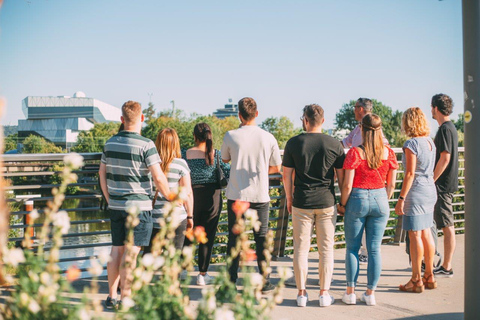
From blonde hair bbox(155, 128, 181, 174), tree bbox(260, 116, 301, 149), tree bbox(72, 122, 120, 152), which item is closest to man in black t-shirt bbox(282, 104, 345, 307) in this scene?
blonde hair bbox(155, 128, 181, 174)

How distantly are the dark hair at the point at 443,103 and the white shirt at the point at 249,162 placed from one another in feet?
6.84

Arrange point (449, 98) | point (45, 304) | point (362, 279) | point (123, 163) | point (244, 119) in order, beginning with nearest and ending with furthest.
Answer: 1. point (45, 304)
2. point (123, 163)
3. point (244, 119)
4. point (449, 98)
5. point (362, 279)

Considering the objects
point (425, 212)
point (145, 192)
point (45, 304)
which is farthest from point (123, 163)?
point (425, 212)

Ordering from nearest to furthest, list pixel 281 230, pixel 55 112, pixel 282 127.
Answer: pixel 281 230, pixel 282 127, pixel 55 112

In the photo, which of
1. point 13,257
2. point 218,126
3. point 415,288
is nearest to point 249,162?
point 415,288

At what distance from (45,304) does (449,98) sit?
538 centimetres

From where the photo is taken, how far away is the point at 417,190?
5.75 meters

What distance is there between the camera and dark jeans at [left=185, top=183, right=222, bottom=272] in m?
5.98

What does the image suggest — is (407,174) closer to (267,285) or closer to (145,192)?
(267,285)

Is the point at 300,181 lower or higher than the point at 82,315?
higher

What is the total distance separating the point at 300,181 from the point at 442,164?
1.99 m

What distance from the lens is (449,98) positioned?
6.07m

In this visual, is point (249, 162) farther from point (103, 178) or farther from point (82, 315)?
point (82, 315)

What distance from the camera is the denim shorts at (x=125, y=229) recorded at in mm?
4848
